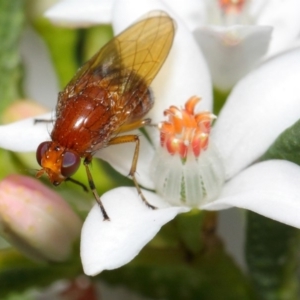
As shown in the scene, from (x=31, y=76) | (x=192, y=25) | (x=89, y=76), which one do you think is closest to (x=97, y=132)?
(x=89, y=76)

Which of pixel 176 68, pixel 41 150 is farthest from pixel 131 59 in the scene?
pixel 41 150

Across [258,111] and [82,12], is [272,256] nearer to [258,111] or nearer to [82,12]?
[258,111]

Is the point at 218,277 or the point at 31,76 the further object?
the point at 31,76

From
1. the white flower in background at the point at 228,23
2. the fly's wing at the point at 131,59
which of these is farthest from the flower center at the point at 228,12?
the fly's wing at the point at 131,59

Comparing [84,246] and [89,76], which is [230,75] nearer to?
[89,76]

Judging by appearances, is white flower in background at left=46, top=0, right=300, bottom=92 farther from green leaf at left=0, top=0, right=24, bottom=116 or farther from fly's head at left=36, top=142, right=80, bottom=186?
fly's head at left=36, top=142, right=80, bottom=186

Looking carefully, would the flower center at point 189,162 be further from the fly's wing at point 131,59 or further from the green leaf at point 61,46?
the green leaf at point 61,46
